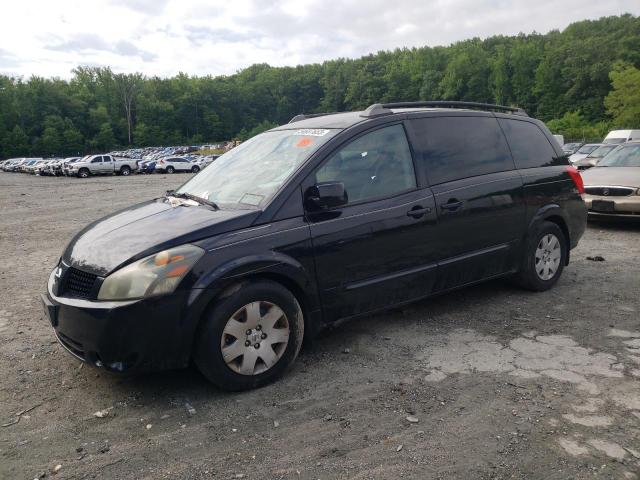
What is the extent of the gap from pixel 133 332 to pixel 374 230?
1.85 metres

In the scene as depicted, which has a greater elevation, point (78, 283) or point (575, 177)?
point (575, 177)

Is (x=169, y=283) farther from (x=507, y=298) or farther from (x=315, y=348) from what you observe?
(x=507, y=298)

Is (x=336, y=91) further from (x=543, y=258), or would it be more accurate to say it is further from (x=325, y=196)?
(x=325, y=196)

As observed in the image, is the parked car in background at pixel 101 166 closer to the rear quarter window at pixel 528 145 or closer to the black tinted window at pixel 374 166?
the rear quarter window at pixel 528 145

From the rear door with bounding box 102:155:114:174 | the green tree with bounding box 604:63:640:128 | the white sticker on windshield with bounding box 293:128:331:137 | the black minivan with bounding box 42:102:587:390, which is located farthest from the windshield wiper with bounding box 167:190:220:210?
the green tree with bounding box 604:63:640:128

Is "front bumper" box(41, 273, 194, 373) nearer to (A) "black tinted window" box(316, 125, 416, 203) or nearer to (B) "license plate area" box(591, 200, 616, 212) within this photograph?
(A) "black tinted window" box(316, 125, 416, 203)

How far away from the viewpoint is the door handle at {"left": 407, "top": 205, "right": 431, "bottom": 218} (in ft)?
14.0

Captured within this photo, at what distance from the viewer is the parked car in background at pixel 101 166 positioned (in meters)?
37.2

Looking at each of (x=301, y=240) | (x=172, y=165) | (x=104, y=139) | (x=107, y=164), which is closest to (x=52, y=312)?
(x=301, y=240)

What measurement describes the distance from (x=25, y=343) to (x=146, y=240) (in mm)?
1913

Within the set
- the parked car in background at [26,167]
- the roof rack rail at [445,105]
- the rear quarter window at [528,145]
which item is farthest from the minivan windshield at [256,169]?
the parked car in background at [26,167]

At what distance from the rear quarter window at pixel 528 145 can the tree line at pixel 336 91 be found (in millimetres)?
65349

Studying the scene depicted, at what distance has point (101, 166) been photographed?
38.3 metres

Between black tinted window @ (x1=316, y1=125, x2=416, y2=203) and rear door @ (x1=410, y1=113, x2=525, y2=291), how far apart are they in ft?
0.64
